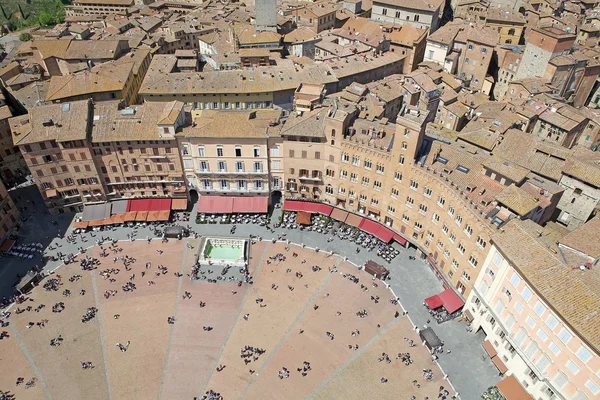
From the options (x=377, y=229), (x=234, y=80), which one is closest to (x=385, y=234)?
(x=377, y=229)

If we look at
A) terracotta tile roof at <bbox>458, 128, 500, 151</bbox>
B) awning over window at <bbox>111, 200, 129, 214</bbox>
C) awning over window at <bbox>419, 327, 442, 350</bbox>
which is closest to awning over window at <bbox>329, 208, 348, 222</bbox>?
awning over window at <bbox>419, 327, 442, 350</bbox>

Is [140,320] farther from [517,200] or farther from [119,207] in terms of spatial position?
[517,200]

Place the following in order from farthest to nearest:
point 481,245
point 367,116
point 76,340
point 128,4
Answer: point 128,4
point 367,116
point 76,340
point 481,245

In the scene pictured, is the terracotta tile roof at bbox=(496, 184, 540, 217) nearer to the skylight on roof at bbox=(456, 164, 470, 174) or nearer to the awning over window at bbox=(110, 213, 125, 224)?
the skylight on roof at bbox=(456, 164, 470, 174)

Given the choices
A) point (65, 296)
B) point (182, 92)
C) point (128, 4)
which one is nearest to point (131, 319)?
point (65, 296)

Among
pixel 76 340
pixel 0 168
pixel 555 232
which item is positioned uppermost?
pixel 555 232

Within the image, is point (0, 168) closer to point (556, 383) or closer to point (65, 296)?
point (65, 296)
